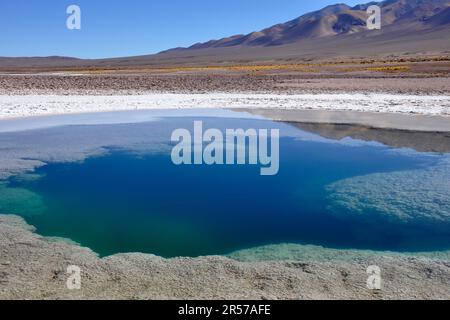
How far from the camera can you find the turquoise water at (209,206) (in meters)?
4.16

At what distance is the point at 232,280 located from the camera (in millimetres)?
3352

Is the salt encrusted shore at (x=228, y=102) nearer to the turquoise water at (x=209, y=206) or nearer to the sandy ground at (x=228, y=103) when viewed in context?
the sandy ground at (x=228, y=103)

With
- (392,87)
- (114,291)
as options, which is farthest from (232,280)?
(392,87)

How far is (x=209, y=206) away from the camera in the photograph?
500 centimetres

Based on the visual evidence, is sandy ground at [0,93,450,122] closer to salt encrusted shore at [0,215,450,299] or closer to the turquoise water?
the turquoise water

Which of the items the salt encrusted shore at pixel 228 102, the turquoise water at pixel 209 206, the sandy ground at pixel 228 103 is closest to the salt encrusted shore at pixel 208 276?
the turquoise water at pixel 209 206

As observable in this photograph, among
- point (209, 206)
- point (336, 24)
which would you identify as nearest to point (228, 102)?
point (209, 206)

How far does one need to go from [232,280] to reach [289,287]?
0.39 meters

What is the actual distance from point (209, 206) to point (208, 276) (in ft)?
5.35

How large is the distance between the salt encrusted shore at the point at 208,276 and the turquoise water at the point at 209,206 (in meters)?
0.26

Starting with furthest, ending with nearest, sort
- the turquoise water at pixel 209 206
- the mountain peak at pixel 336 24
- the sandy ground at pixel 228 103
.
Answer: the mountain peak at pixel 336 24 → the sandy ground at pixel 228 103 → the turquoise water at pixel 209 206

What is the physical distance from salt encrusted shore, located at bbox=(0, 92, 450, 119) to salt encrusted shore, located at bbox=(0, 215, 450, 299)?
8253 mm

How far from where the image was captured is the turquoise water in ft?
13.6

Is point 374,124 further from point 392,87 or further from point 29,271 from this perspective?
point 392,87
